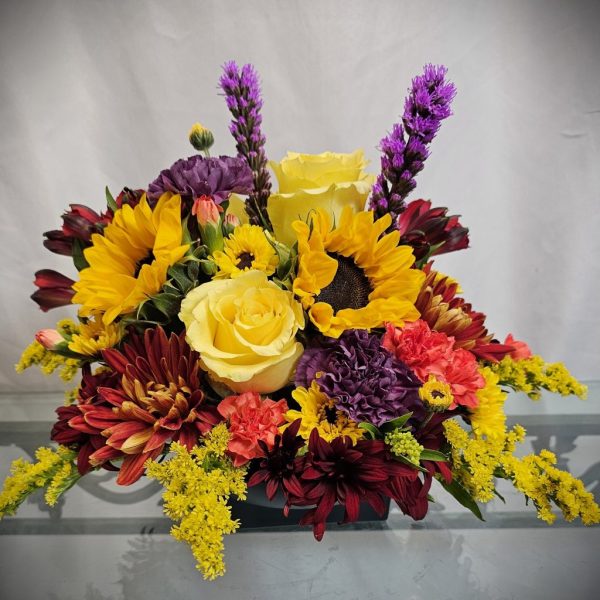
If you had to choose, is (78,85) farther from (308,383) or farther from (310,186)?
(308,383)

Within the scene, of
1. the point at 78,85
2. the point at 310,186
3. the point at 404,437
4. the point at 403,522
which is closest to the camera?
the point at 404,437

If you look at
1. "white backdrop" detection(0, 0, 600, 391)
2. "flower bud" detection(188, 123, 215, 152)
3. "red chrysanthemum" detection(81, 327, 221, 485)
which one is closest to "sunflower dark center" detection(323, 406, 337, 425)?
"red chrysanthemum" detection(81, 327, 221, 485)

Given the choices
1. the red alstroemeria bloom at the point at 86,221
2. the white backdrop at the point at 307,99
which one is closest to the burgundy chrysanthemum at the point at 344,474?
the red alstroemeria bloom at the point at 86,221

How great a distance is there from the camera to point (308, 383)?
0.51 m

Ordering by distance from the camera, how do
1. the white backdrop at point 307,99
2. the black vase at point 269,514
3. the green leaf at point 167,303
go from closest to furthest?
1. the green leaf at point 167,303
2. the black vase at point 269,514
3. the white backdrop at point 307,99

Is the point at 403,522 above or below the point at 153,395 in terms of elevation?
below

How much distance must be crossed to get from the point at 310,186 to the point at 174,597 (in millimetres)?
485

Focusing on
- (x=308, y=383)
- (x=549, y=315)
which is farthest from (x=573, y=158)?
(x=308, y=383)

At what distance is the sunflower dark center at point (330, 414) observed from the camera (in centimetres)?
50

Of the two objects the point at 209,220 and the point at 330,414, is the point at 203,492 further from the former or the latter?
the point at 209,220

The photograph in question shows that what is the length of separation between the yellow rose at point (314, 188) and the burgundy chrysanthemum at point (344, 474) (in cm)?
23

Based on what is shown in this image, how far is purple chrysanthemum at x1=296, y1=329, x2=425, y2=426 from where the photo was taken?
475 mm

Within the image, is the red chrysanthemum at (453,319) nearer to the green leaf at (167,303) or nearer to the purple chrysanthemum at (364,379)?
the purple chrysanthemum at (364,379)

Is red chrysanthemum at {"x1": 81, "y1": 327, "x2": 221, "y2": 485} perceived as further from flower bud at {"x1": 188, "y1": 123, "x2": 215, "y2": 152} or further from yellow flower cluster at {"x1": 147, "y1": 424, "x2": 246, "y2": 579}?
flower bud at {"x1": 188, "y1": 123, "x2": 215, "y2": 152}
